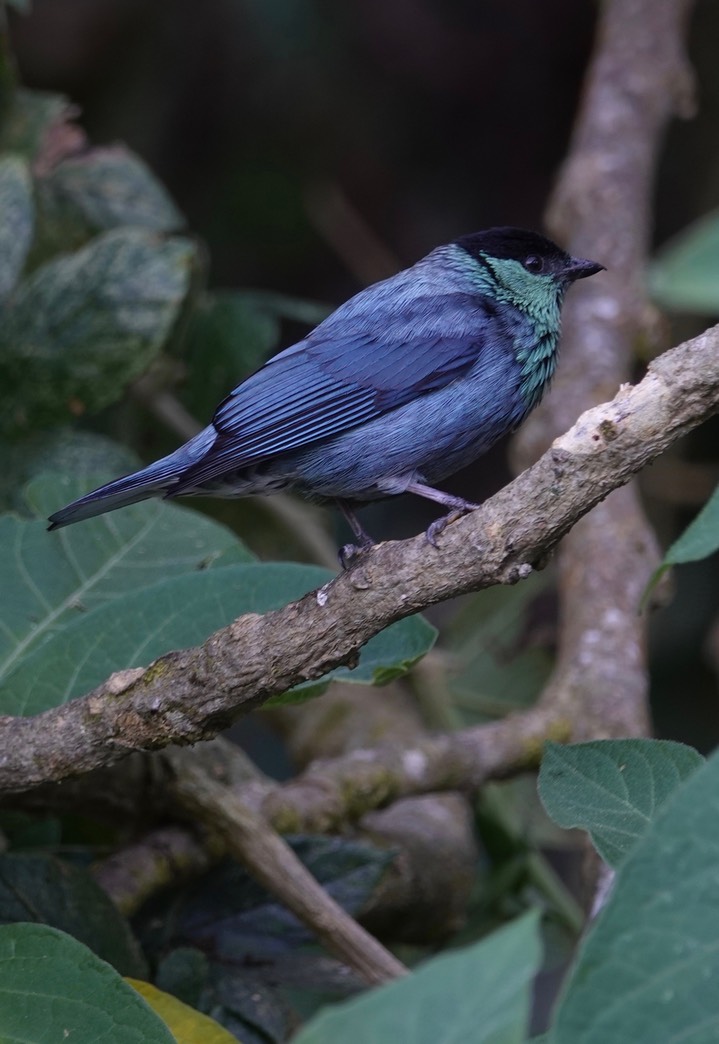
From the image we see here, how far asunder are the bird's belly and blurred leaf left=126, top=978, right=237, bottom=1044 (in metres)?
1.33

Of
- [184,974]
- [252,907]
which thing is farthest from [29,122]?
[184,974]

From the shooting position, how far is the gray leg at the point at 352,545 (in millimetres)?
2373

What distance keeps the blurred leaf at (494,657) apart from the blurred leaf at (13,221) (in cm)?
195

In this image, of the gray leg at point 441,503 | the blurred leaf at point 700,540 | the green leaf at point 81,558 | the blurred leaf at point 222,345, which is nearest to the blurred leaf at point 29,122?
the blurred leaf at point 222,345

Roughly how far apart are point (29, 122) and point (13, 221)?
763 millimetres

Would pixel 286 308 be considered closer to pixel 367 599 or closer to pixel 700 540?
pixel 367 599

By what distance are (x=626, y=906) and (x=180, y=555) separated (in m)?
1.70

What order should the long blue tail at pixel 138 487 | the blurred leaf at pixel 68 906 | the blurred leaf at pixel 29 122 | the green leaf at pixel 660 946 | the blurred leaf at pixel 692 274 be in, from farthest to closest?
the blurred leaf at pixel 29 122 → the long blue tail at pixel 138 487 → the blurred leaf at pixel 68 906 → the green leaf at pixel 660 946 → the blurred leaf at pixel 692 274

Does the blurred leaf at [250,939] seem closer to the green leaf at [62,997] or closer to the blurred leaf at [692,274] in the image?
the green leaf at [62,997]

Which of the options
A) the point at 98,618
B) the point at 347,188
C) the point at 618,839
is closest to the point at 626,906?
the point at 618,839

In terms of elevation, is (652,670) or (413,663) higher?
(413,663)

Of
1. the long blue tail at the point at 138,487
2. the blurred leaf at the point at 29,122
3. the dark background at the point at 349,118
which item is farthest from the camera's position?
the dark background at the point at 349,118

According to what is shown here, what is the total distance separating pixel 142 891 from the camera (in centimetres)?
250

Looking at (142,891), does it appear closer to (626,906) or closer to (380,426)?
(380,426)
